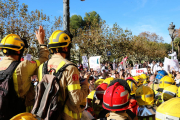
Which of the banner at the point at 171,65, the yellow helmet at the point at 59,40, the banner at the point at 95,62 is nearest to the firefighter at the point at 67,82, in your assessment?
the yellow helmet at the point at 59,40

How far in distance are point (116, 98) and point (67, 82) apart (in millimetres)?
793

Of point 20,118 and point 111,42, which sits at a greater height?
point 111,42

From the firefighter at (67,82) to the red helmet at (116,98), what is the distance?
16.1 inches

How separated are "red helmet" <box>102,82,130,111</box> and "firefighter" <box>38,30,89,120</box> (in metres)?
0.41

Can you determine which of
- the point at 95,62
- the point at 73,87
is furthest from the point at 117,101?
the point at 95,62

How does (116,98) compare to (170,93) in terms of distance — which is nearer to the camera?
(116,98)

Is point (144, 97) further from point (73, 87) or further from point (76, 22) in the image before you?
point (76, 22)

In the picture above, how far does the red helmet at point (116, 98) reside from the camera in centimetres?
260

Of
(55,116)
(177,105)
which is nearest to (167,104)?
(177,105)

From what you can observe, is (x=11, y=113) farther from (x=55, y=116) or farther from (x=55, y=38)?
(x=55, y=38)

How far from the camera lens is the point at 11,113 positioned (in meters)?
2.57

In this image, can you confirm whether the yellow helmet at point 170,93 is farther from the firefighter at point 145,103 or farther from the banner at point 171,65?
the banner at point 171,65

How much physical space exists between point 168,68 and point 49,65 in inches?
411

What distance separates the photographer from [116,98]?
103 inches
